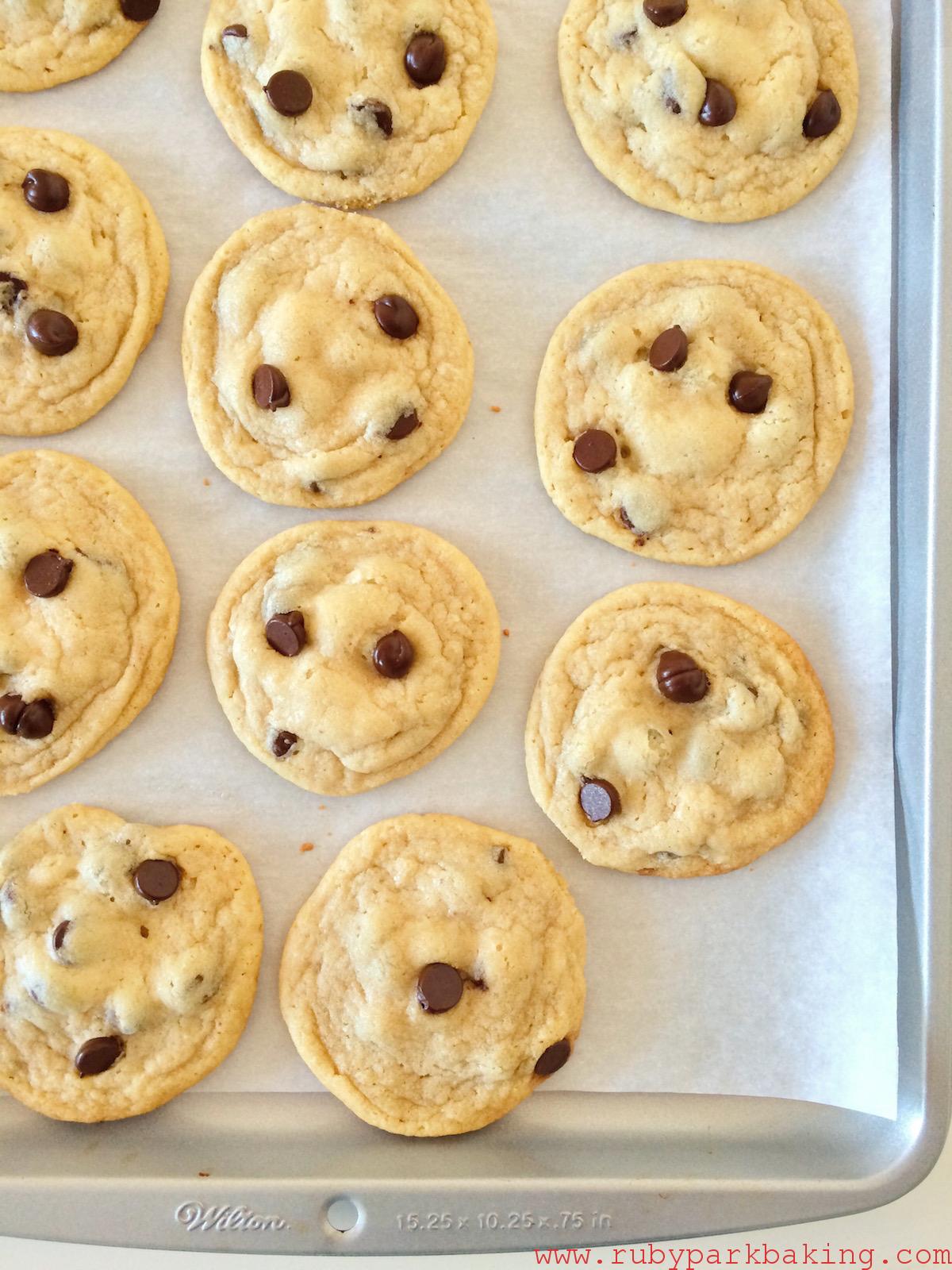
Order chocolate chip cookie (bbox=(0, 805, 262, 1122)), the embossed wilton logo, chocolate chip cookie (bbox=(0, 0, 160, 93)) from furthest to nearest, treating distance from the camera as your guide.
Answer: chocolate chip cookie (bbox=(0, 0, 160, 93)) → chocolate chip cookie (bbox=(0, 805, 262, 1122)) → the embossed wilton logo

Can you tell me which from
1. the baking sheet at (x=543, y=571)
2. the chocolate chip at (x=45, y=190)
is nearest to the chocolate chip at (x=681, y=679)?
the baking sheet at (x=543, y=571)

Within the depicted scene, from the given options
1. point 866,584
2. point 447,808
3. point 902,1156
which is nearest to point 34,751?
point 447,808

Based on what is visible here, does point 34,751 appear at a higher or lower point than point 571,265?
lower

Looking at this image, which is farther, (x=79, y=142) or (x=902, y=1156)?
(x=79, y=142)

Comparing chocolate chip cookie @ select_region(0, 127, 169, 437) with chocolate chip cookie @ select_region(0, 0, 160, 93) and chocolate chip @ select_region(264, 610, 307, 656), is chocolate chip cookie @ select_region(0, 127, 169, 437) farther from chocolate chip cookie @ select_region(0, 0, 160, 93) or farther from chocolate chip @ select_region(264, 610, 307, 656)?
chocolate chip @ select_region(264, 610, 307, 656)

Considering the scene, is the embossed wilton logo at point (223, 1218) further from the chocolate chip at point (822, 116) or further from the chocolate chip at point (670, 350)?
the chocolate chip at point (822, 116)

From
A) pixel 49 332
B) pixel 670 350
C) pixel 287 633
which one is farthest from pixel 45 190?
pixel 670 350

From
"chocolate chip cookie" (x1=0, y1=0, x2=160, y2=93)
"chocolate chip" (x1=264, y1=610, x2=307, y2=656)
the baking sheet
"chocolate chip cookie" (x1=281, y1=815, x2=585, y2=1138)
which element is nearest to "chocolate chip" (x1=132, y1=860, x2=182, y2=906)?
the baking sheet

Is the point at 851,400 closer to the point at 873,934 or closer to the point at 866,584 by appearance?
the point at 866,584

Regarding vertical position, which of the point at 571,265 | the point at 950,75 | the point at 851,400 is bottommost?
the point at 851,400
